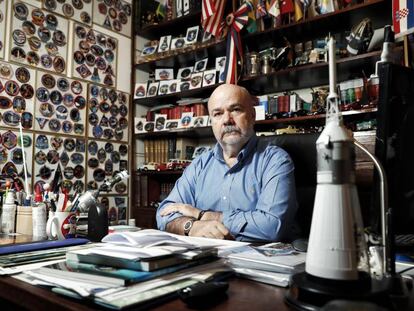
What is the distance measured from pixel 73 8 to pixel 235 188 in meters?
2.34

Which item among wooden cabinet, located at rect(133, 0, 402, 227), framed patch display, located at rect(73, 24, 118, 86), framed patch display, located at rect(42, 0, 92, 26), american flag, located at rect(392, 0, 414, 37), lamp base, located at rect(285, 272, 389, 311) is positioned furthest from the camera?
framed patch display, located at rect(73, 24, 118, 86)

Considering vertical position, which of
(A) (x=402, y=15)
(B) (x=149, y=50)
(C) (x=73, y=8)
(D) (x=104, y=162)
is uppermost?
(C) (x=73, y=8)

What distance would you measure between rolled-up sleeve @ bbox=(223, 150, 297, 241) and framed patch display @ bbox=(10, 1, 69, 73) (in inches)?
84.0

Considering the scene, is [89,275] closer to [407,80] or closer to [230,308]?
[230,308]

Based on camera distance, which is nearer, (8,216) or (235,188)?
(8,216)

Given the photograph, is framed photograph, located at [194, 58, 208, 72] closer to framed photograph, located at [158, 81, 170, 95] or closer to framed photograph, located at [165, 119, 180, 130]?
framed photograph, located at [158, 81, 170, 95]

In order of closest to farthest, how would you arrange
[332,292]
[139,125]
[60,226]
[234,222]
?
1. [332,292]
2. [60,226]
3. [234,222]
4. [139,125]

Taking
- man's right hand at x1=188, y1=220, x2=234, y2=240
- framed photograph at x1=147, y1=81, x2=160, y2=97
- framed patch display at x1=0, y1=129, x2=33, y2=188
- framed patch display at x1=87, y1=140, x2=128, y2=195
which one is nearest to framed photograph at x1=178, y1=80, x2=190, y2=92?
framed photograph at x1=147, y1=81, x2=160, y2=97

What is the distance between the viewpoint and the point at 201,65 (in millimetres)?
3312

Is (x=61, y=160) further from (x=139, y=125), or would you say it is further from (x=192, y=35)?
(x=192, y=35)

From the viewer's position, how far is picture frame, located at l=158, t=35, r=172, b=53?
3.45m

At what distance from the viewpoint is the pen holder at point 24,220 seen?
133cm

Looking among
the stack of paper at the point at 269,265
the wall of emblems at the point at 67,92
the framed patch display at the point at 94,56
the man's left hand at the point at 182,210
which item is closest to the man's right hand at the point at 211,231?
the man's left hand at the point at 182,210

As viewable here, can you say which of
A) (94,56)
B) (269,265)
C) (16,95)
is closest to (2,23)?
(16,95)
